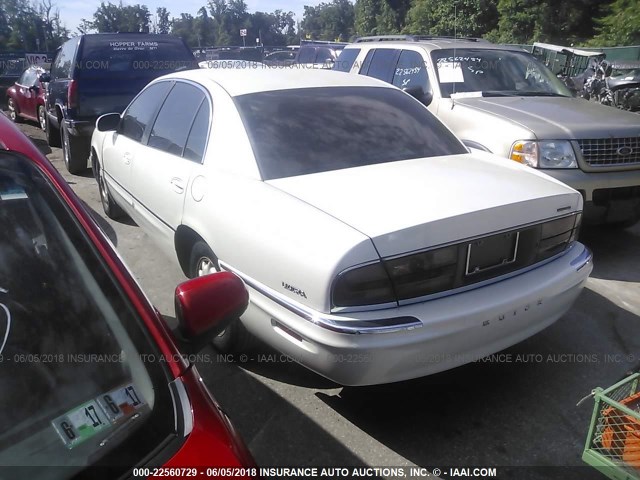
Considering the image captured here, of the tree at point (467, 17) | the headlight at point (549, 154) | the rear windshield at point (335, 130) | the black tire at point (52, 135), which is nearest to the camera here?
the rear windshield at point (335, 130)

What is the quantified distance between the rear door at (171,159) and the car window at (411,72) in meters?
2.89

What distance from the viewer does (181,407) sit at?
1368 mm

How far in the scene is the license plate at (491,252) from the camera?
8.49ft

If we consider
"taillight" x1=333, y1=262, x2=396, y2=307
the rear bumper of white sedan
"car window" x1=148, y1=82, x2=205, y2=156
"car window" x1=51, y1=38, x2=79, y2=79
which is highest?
"car window" x1=51, y1=38, x2=79, y2=79

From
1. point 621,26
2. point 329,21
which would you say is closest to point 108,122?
point 621,26

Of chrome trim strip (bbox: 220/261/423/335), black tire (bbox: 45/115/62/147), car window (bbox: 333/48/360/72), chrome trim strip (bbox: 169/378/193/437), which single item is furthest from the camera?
black tire (bbox: 45/115/62/147)

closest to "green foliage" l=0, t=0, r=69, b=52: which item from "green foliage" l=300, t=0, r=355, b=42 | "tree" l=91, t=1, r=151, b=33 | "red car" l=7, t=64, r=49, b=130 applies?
"tree" l=91, t=1, r=151, b=33

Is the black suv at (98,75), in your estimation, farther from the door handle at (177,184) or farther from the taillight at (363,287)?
the taillight at (363,287)

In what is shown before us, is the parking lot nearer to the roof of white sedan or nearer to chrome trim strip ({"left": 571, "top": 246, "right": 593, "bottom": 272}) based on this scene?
chrome trim strip ({"left": 571, "top": 246, "right": 593, "bottom": 272})

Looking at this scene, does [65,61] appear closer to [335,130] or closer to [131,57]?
[131,57]

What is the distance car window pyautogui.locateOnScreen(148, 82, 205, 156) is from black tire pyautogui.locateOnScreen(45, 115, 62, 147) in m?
6.62

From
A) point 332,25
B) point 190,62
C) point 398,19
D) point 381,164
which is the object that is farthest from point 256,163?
point 332,25

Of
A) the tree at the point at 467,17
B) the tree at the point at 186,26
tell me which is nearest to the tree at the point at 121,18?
the tree at the point at 186,26

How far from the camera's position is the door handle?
345 cm
